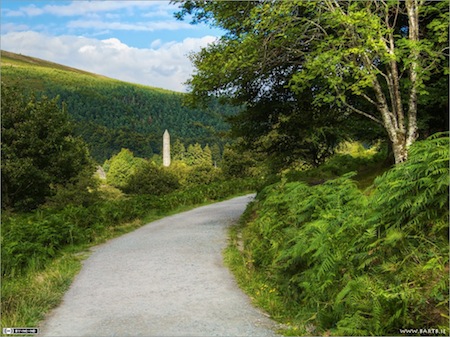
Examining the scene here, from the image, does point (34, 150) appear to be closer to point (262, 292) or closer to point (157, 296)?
point (157, 296)

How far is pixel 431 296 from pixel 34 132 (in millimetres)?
26862

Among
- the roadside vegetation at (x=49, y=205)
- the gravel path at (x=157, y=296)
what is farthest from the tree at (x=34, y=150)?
the gravel path at (x=157, y=296)

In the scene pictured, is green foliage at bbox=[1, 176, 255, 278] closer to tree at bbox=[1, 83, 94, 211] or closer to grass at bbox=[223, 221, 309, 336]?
grass at bbox=[223, 221, 309, 336]

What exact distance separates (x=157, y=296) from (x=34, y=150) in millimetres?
22429

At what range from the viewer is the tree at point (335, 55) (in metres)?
9.37

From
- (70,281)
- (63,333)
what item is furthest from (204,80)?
(63,333)

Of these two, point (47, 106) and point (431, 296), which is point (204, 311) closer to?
point (431, 296)

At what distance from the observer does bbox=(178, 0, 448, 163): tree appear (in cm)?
937

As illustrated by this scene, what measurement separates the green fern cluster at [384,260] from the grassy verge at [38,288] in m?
3.65

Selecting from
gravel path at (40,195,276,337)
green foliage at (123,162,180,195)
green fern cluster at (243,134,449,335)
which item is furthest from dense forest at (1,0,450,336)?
green foliage at (123,162,180,195)

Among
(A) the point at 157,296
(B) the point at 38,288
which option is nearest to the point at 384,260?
(A) the point at 157,296

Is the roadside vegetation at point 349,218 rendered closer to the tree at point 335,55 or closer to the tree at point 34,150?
the tree at point 335,55

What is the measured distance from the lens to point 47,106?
28.0m

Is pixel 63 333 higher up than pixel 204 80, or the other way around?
pixel 204 80
